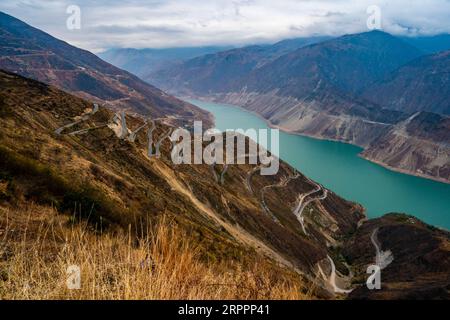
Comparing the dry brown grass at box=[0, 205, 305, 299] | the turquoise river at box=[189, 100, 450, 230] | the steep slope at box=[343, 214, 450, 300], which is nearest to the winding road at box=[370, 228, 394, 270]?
the steep slope at box=[343, 214, 450, 300]

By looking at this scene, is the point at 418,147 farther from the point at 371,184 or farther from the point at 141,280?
the point at 141,280

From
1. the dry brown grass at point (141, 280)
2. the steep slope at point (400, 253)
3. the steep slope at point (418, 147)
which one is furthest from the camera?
the steep slope at point (418, 147)

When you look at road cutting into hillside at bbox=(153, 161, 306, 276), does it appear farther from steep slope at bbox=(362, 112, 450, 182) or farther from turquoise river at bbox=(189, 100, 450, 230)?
steep slope at bbox=(362, 112, 450, 182)

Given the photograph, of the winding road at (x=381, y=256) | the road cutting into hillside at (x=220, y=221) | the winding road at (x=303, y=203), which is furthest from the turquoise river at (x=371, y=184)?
the road cutting into hillside at (x=220, y=221)

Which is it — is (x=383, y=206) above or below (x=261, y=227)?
below

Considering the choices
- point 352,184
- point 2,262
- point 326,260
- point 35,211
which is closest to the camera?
point 2,262

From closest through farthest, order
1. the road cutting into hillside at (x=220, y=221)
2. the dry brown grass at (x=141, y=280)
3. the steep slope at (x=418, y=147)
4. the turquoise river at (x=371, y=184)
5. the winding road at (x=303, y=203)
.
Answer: the dry brown grass at (x=141, y=280) → the road cutting into hillside at (x=220, y=221) → the winding road at (x=303, y=203) → the turquoise river at (x=371, y=184) → the steep slope at (x=418, y=147)

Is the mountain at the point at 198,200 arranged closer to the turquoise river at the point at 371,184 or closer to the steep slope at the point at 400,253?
the steep slope at the point at 400,253
